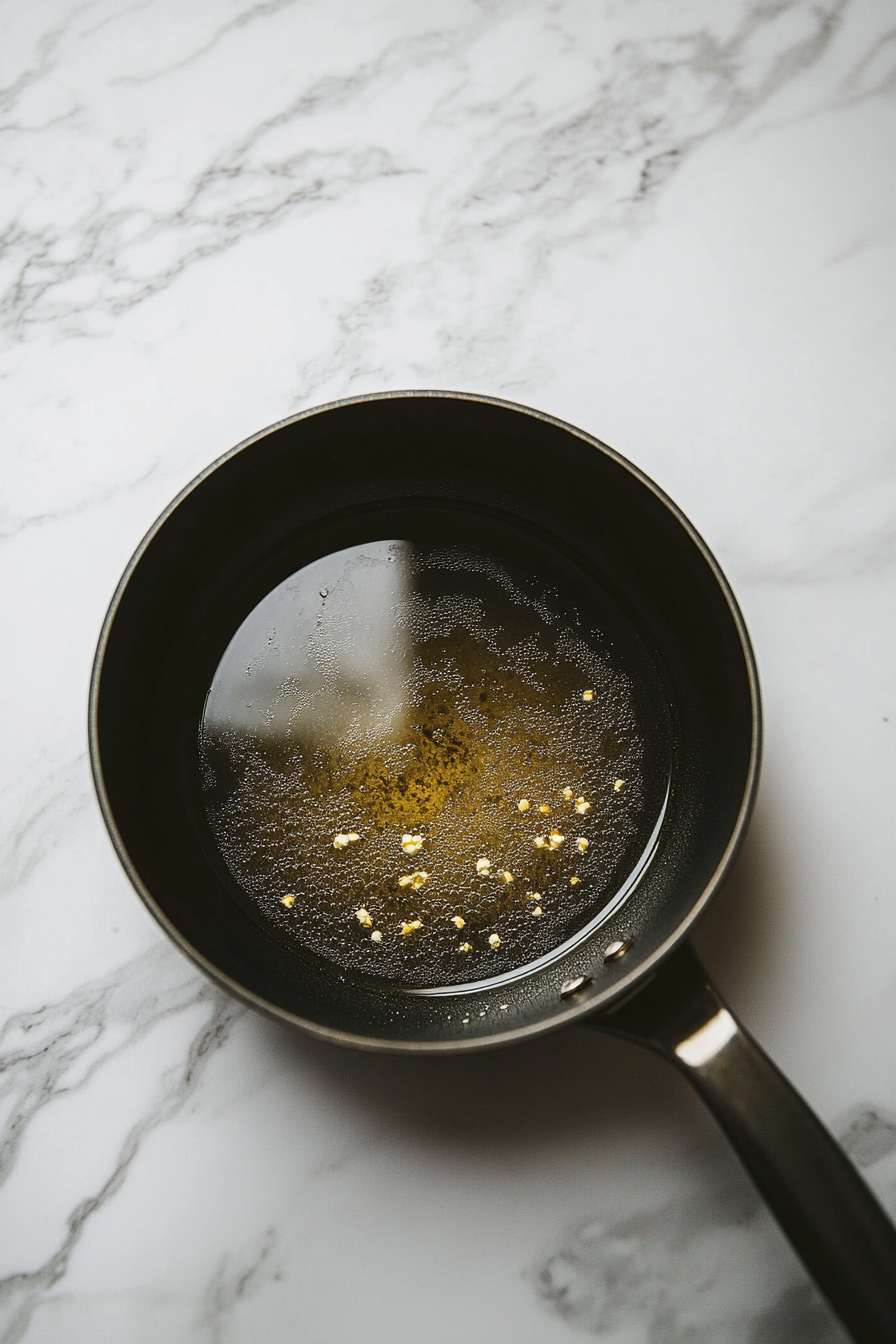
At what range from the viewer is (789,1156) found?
48cm

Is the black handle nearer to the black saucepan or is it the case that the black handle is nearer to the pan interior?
the black saucepan

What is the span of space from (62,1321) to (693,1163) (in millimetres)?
465

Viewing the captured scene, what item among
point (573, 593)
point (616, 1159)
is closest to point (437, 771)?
point (573, 593)

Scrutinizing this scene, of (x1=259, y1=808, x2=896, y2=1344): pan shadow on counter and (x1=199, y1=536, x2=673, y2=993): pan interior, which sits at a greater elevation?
(x1=199, y1=536, x2=673, y2=993): pan interior

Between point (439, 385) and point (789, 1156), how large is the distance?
59 cm

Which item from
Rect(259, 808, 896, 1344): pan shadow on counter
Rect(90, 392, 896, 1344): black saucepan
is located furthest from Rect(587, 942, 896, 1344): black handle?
Rect(259, 808, 896, 1344): pan shadow on counter

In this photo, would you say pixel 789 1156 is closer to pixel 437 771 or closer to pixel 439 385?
pixel 437 771

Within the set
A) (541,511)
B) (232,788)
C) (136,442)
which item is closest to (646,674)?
(541,511)

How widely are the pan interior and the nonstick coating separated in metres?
0.02

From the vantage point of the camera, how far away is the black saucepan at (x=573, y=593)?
494 mm

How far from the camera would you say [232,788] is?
69 centimetres

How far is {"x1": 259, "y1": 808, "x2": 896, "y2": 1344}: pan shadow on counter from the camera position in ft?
2.01

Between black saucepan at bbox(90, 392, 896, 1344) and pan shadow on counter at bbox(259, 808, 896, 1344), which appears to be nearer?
black saucepan at bbox(90, 392, 896, 1344)

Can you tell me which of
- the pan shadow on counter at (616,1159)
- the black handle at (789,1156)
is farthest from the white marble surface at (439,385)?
the black handle at (789,1156)
